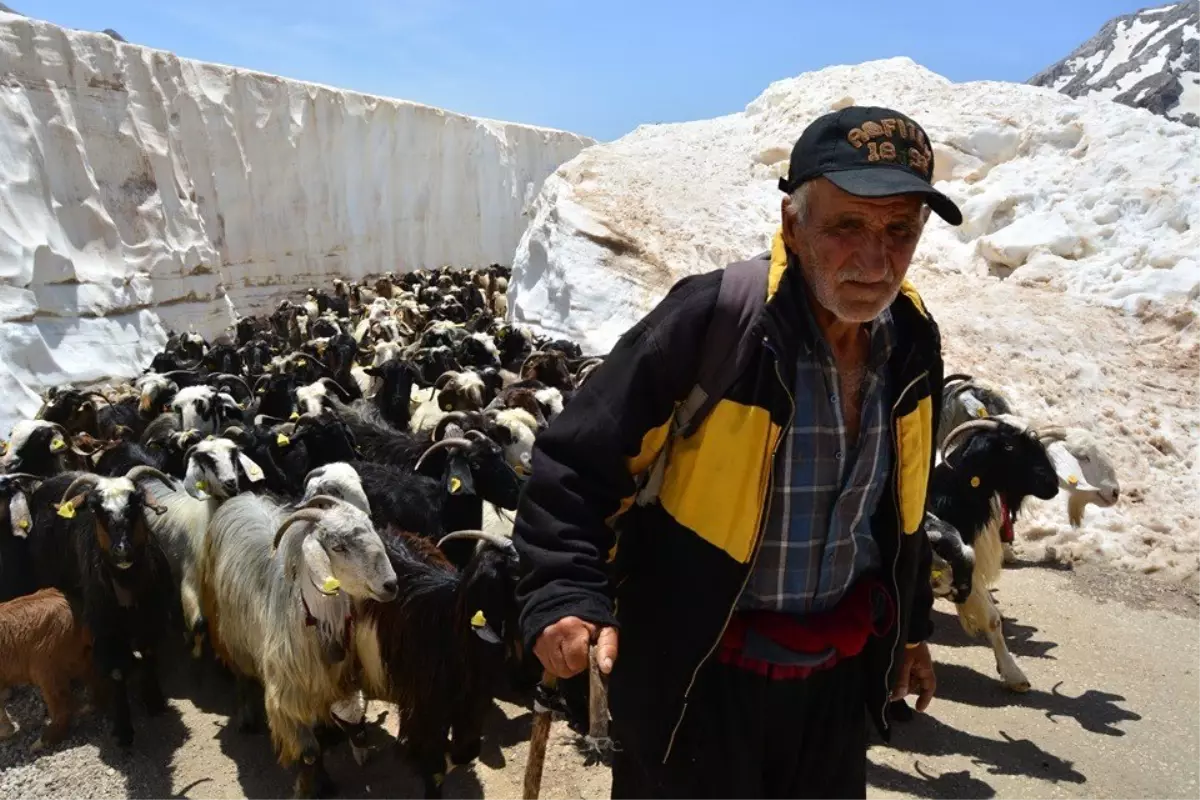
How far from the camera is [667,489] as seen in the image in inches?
70.1

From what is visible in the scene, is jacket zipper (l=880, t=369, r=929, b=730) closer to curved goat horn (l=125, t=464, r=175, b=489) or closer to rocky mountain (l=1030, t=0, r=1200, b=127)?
curved goat horn (l=125, t=464, r=175, b=489)

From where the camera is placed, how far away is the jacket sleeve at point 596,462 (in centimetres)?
160

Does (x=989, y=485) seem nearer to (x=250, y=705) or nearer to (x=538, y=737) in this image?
(x=538, y=737)

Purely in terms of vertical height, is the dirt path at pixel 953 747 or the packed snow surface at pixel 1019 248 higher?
the packed snow surface at pixel 1019 248

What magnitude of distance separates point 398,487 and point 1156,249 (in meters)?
8.56

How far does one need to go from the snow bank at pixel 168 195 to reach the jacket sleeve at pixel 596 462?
34.7 ft

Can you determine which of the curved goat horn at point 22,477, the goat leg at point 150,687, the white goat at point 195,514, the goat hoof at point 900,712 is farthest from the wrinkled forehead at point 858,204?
the curved goat horn at point 22,477

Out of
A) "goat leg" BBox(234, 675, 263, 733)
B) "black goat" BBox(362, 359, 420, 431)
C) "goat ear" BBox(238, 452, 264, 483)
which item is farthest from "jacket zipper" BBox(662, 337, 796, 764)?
"black goat" BBox(362, 359, 420, 431)

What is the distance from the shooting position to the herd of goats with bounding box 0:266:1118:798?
3709mm

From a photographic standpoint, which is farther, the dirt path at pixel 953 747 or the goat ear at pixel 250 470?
the goat ear at pixel 250 470

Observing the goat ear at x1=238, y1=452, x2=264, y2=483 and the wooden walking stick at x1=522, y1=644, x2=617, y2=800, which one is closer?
the wooden walking stick at x1=522, y1=644, x2=617, y2=800

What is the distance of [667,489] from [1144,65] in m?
26.7

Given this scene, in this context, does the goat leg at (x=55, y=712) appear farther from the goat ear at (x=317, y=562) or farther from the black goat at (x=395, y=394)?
the black goat at (x=395, y=394)

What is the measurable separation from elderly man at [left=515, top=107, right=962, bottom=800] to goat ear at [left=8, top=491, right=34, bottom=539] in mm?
4784
